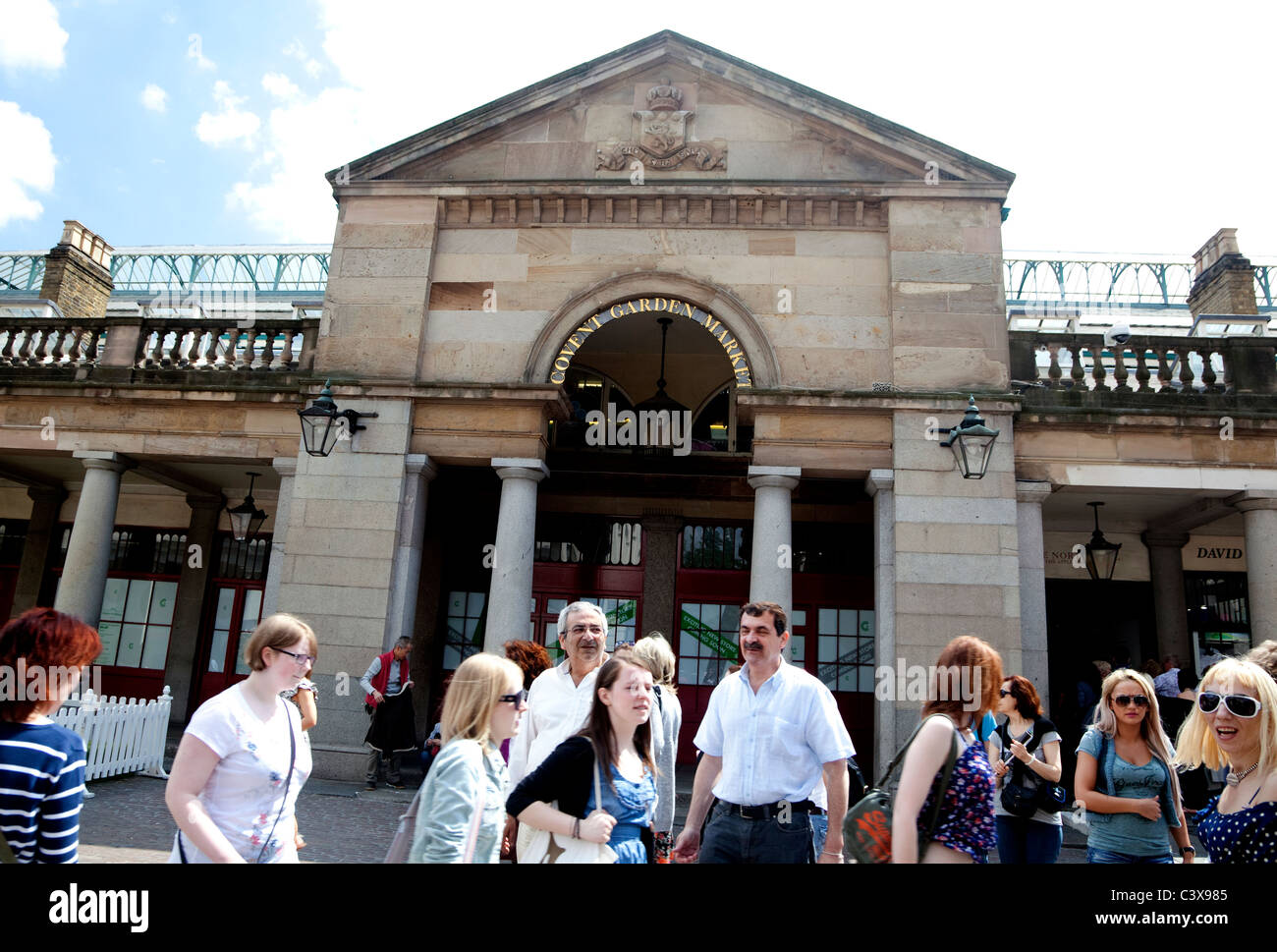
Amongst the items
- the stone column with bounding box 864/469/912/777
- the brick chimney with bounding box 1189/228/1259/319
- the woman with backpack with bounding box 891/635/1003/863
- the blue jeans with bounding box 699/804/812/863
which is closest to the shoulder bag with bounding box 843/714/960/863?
the woman with backpack with bounding box 891/635/1003/863

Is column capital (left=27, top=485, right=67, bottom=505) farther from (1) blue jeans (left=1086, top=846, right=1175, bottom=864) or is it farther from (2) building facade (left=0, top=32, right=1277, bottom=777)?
(1) blue jeans (left=1086, top=846, right=1175, bottom=864)

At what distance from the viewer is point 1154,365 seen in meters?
10.9

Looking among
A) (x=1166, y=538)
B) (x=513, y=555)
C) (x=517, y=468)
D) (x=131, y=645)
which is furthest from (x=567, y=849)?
(x=131, y=645)

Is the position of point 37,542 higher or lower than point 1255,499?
lower

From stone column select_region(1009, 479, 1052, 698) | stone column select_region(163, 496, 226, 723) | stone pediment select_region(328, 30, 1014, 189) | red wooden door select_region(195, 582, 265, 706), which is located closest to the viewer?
stone column select_region(1009, 479, 1052, 698)

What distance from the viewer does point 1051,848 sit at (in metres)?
5.10

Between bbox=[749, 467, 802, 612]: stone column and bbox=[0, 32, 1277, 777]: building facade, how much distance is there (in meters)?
0.05

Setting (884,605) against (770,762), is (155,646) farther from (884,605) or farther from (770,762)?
(770,762)

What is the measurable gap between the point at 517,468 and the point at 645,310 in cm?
280

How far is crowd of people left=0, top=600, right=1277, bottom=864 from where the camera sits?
2.76 meters

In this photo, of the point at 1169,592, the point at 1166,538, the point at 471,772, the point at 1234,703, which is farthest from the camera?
the point at 1166,538

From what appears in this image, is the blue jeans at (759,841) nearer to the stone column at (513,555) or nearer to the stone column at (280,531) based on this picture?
the stone column at (513,555)

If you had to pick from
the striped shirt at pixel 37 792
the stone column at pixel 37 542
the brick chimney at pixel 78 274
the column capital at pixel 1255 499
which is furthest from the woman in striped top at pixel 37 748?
the brick chimney at pixel 78 274
